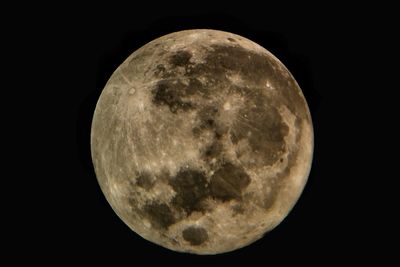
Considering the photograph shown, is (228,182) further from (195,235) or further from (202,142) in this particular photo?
(195,235)

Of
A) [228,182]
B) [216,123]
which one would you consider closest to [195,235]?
[228,182]

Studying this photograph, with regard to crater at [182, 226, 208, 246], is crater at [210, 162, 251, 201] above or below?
above

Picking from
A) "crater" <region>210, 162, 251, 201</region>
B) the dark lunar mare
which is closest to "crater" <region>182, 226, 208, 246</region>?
the dark lunar mare

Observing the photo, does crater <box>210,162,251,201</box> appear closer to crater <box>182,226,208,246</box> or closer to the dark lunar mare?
the dark lunar mare

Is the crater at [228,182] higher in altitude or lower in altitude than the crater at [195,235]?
higher

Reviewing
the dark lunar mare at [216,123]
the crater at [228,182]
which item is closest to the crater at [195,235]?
the dark lunar mare at [216,123]

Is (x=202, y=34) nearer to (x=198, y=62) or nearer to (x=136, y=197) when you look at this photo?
(x=198, y=62)

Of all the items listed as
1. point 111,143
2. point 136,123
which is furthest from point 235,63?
point 111,143

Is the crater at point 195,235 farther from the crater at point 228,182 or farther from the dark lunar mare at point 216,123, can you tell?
the crater at point 228,182

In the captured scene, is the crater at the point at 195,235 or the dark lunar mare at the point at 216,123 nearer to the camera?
the dark lunar mare at the point at 216,123
